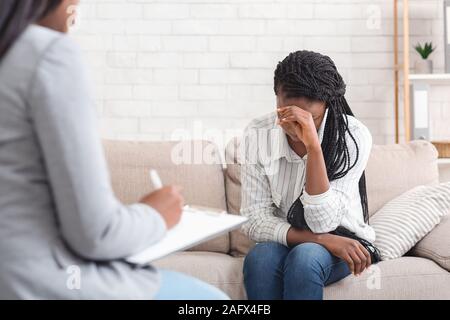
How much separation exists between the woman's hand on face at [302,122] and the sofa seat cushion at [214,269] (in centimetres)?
48

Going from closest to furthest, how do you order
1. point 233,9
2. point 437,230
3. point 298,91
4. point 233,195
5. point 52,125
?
point 52,125 → point 298,91 → point 437,230 → point 233,195 → point 233,9

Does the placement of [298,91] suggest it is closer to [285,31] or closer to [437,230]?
[437,230]

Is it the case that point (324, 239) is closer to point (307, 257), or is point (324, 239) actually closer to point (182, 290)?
point (307, 257)

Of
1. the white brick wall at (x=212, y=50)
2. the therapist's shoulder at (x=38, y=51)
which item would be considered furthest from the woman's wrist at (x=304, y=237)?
the white brick wall at (x=212, y=50)

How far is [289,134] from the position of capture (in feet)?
5.99

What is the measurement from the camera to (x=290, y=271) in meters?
1.66

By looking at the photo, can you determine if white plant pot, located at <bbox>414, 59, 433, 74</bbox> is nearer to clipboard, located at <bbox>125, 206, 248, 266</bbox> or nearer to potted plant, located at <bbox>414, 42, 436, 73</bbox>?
potted plant, located at <bbox>414, 42, 436, 73</bbox>

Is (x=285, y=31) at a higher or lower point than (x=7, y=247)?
higher

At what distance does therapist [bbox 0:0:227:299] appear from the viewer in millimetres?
843

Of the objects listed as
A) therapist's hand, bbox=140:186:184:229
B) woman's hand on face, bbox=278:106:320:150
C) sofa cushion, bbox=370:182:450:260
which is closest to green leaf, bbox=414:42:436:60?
sofa cushion, bbox=370:182:450:260

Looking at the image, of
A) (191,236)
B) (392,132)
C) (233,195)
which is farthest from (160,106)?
(191,236)

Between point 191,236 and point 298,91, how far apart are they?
2.91 feet

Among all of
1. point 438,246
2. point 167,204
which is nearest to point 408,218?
point 438,246

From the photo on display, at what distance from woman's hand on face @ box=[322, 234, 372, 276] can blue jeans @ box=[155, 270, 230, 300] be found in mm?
713
